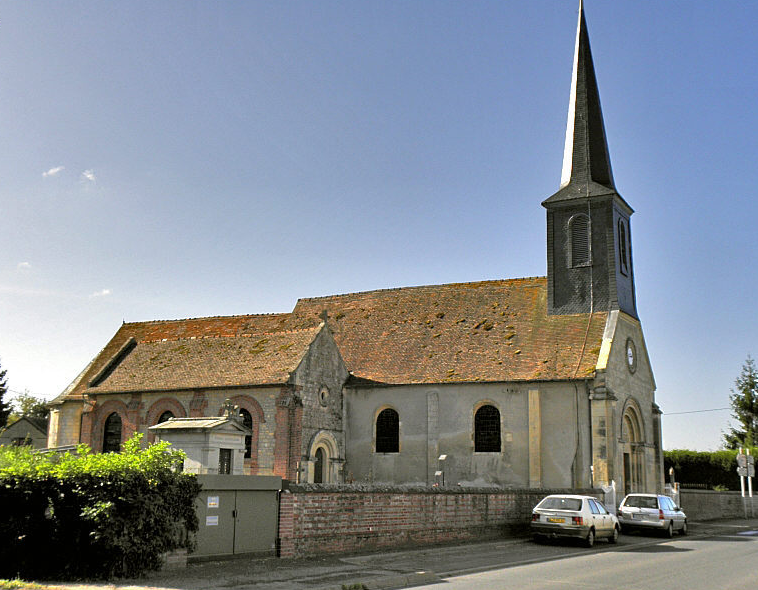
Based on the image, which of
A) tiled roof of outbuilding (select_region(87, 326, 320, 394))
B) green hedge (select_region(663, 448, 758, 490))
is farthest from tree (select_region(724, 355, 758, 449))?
tiled roof of outbuilding (select_region(87, 326, 320, 394))

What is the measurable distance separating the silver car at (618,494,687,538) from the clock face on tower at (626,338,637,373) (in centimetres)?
727

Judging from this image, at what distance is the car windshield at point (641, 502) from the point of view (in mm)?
24527

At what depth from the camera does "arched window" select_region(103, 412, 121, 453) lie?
3111cm

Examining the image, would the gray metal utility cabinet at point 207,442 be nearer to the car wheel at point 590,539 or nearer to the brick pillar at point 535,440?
the car wheel at point 590,539

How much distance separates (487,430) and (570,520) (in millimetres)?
10438

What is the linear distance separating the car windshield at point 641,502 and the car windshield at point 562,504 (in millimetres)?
5347

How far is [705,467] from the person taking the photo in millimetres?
45906

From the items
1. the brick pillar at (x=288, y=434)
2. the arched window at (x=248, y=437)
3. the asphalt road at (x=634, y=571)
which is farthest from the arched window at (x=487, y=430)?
the asphalt road at (x=634, y=571)

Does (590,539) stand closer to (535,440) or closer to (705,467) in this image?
(535,440)

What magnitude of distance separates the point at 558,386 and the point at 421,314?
8243 millimetres

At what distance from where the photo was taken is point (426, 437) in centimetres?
3067

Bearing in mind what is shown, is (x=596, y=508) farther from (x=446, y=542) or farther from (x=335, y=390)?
(x=335, y=390)

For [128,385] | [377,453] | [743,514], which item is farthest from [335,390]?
[743,514]

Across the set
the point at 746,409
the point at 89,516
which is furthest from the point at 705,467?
the point at 89,516
